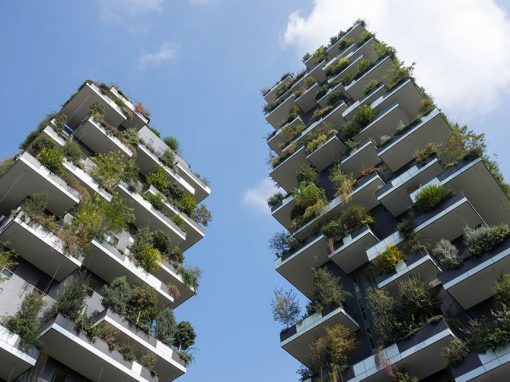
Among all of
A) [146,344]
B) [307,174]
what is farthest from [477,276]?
[146,344]

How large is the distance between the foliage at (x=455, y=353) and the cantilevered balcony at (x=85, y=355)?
1167 centimetres

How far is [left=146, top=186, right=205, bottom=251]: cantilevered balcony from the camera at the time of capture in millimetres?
28562

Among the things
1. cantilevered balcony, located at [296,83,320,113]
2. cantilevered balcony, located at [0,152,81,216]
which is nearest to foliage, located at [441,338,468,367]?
cantilevered balcony, located at [0,152,81,216]

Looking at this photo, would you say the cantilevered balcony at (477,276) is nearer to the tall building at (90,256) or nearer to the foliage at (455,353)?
the foliage at (455,353)

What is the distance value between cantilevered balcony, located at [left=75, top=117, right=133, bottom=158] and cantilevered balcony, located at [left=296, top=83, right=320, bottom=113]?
15.5m

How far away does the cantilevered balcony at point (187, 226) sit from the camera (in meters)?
28.6

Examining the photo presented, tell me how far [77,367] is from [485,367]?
14.8m

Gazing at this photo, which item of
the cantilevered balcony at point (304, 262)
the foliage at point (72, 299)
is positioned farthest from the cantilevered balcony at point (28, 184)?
the cantilevered balcony at point (304, 262)

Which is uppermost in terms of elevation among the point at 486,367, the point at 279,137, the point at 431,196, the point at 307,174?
the point at 279,137

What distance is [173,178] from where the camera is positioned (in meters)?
31.6

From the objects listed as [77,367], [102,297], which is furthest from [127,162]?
[77,367]

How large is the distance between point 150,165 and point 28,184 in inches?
395

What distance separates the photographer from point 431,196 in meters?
20.7

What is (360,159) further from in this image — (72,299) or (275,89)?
(275,89)
